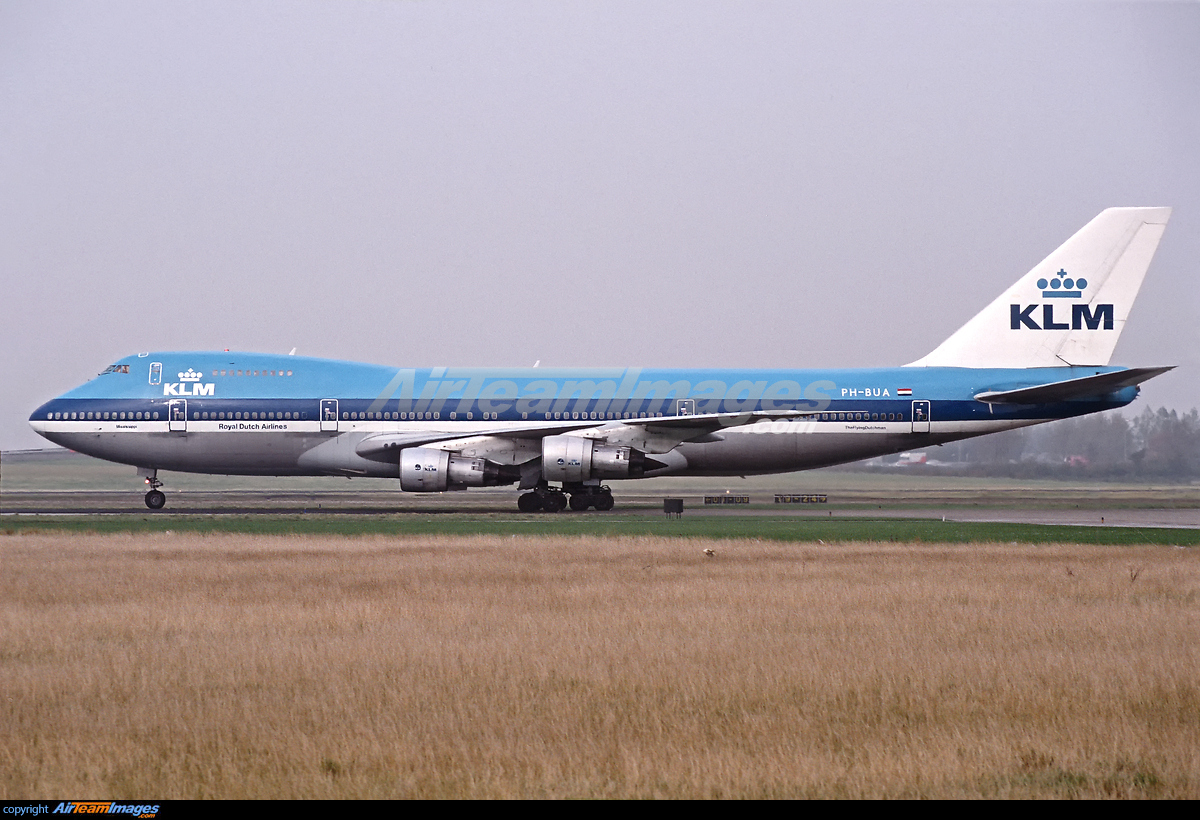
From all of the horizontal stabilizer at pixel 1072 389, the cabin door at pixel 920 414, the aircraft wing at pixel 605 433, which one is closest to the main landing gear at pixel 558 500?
the aircraft wing at pixel 605 433

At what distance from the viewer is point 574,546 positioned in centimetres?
2292

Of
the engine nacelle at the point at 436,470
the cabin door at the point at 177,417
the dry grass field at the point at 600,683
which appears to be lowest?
the dry grass field at the point at 600,683

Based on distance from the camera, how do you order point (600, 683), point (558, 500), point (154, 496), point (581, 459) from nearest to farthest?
point (600, 683) < point (581, 459) < point (558, 500) < point (154, 496)

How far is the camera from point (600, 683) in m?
10.2

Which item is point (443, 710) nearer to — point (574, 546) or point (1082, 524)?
point (574, 546)

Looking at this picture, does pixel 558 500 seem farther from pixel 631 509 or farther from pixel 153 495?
pixel 153 495

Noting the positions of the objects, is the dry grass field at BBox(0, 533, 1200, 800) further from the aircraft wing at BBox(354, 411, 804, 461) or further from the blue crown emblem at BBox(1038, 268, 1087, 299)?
the blue crown emblem at BBox(1038, 268, 1087, 299)

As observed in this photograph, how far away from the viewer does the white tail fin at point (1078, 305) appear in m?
37.7

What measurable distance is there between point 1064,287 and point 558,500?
55.3 ft

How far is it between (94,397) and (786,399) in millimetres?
20610

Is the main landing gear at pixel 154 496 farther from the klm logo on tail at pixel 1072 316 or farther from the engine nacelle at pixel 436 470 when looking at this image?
the klm logo on tail at pixel 1072 316

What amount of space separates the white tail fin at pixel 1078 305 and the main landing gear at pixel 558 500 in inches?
416

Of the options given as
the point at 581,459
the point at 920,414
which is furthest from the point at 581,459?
the point at 920,414
